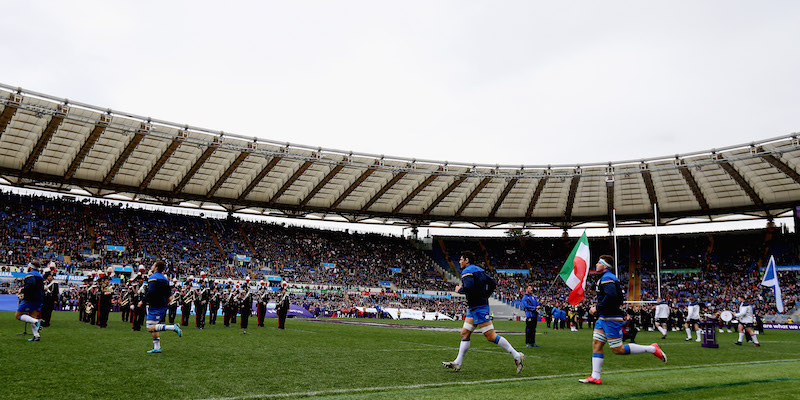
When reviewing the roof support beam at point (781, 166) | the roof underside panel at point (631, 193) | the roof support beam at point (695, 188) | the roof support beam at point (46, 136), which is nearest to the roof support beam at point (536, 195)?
the roof underside panel at point (631, 193)

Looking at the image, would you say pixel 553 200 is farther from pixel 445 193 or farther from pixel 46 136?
pixel 46 136

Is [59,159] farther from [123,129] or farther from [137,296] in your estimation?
[137,296]

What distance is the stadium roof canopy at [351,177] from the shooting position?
3525 centimetres

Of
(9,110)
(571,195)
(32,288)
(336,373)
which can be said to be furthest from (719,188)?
(9,110)

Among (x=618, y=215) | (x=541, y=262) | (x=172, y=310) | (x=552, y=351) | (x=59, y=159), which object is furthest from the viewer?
(x=541, y=262)

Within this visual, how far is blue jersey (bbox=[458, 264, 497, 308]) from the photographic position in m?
9.06

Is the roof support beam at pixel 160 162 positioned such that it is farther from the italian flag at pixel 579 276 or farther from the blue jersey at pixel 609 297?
the blue jersey at pixel 609 297

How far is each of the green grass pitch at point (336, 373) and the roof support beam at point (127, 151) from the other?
23.6 meters

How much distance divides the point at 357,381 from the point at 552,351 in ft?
26.5

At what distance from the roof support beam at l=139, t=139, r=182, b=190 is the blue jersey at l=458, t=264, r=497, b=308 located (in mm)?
31807

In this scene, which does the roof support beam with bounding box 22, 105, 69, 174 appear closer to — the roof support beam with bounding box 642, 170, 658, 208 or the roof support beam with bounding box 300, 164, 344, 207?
the roof support beam with bounding box 300, 164, 344, 207

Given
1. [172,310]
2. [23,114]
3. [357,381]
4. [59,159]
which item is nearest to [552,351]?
[357,381]

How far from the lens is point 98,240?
1753 inches

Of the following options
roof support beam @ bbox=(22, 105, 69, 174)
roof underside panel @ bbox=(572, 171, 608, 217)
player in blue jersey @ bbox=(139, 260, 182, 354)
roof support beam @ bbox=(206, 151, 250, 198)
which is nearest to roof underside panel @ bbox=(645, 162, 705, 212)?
roof underside panel @ bbox=(572, 171, 608, 217)
